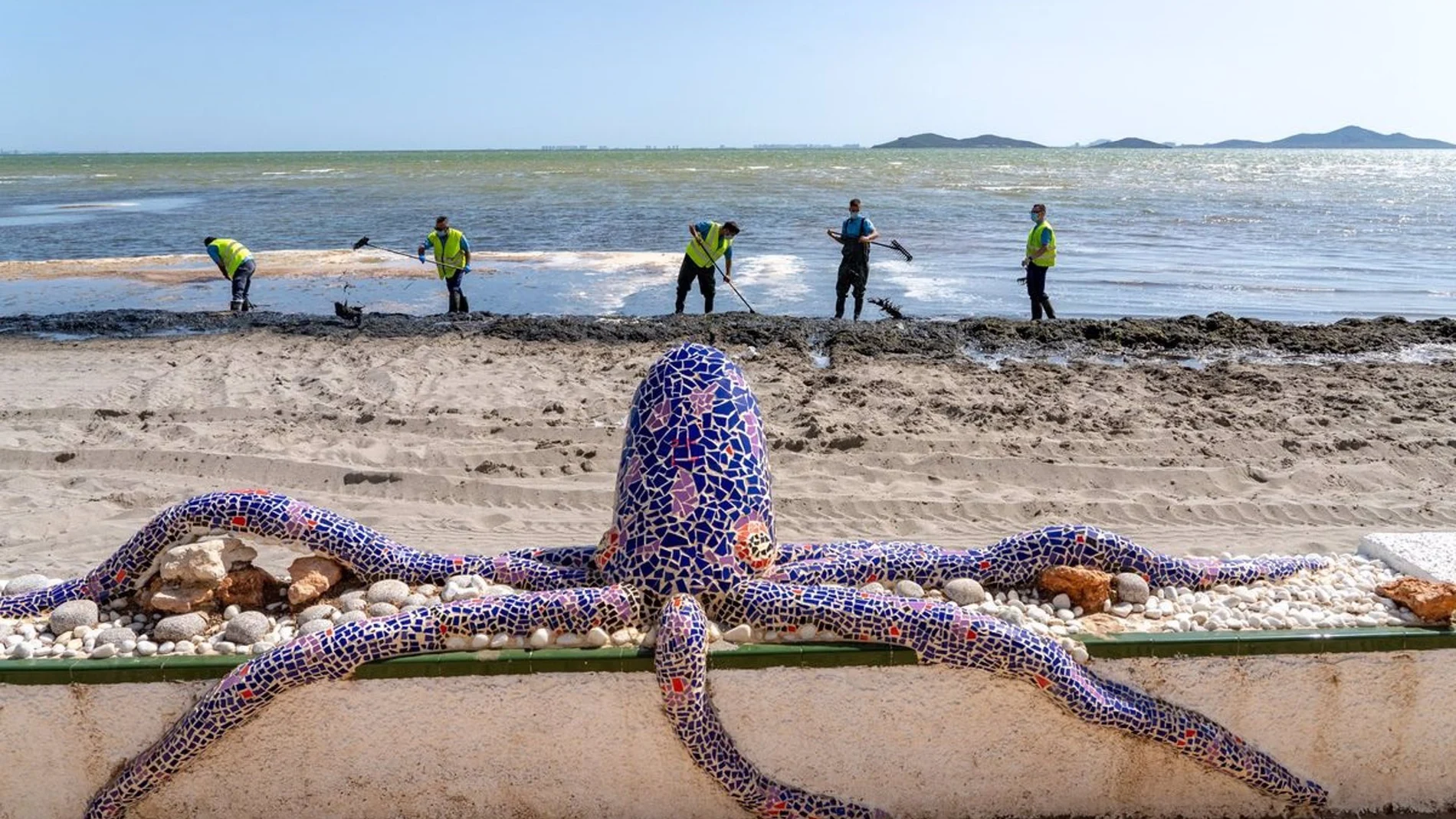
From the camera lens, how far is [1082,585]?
15.3 ft

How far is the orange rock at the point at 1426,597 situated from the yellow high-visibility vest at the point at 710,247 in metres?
11.4

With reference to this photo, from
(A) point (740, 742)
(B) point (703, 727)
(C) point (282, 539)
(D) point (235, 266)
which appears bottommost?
(A) point (740, 742)

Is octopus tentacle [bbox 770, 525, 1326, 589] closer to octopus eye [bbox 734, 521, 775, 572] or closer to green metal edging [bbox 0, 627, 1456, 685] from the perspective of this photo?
octopus eye [bbox 734, 521, 775, 572]

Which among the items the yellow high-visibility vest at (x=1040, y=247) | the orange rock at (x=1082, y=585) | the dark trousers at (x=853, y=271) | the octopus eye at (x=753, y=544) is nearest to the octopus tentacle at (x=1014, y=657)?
the octopus eye at (x=753, y=544)

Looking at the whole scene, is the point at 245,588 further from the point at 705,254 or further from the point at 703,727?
the point at 705,254

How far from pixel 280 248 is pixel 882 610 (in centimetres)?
2606

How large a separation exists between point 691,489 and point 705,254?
36.7 ft

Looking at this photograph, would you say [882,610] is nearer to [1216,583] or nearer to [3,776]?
[1216,583]

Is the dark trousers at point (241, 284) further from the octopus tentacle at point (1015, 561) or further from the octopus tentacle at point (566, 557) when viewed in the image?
the octopus tentacle at point (1015, 561)

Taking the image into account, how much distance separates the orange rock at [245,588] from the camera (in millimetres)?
4621

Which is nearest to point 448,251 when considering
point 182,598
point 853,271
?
point 853,271

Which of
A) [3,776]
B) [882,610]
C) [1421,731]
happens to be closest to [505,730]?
[882,610]

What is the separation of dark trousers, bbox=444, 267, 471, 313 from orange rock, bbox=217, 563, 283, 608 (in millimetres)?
11363

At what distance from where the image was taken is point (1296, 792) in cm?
436
